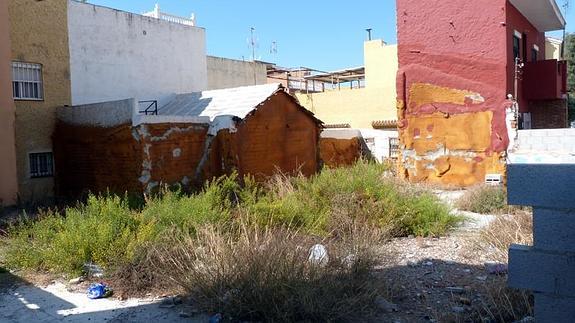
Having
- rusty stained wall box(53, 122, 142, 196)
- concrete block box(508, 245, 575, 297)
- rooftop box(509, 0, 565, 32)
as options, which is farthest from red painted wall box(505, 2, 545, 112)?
concrete block box(508, 245, 575, 297)

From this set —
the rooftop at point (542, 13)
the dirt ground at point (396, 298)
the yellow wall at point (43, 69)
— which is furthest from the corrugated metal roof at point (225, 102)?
the rooftop at point (542, 13)

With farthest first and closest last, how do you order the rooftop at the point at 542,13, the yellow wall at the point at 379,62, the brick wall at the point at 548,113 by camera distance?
the yellow wall at the point at 379,62
the brick wall at the point at 548,113
the rooftop at the point at 542,13

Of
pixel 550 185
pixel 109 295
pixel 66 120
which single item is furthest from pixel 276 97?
pixel 550 185

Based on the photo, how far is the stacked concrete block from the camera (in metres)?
3.10

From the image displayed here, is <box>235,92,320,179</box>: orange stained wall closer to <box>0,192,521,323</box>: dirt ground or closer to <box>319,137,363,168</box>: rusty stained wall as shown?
<box>319,137,363,168</box>: rusty stained wall

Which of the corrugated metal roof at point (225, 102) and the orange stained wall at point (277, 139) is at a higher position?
the corrugated metal roof at point (225, 102)

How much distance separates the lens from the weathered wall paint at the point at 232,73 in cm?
2452

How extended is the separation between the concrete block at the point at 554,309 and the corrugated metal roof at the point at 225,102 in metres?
9.89

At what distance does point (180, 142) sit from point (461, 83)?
27.0 feet

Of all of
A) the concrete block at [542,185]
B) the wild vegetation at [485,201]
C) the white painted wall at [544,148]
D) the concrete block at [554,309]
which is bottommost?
the wild vegetation at [485,201]

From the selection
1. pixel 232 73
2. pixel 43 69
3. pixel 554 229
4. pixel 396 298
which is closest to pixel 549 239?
pixel 554 229

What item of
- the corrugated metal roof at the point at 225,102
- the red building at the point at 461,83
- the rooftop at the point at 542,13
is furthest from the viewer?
the rooftop at the point at 542,13

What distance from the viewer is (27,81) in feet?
43.4

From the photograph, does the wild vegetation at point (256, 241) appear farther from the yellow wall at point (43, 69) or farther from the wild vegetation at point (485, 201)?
the yellow wall at point (43, 69)
